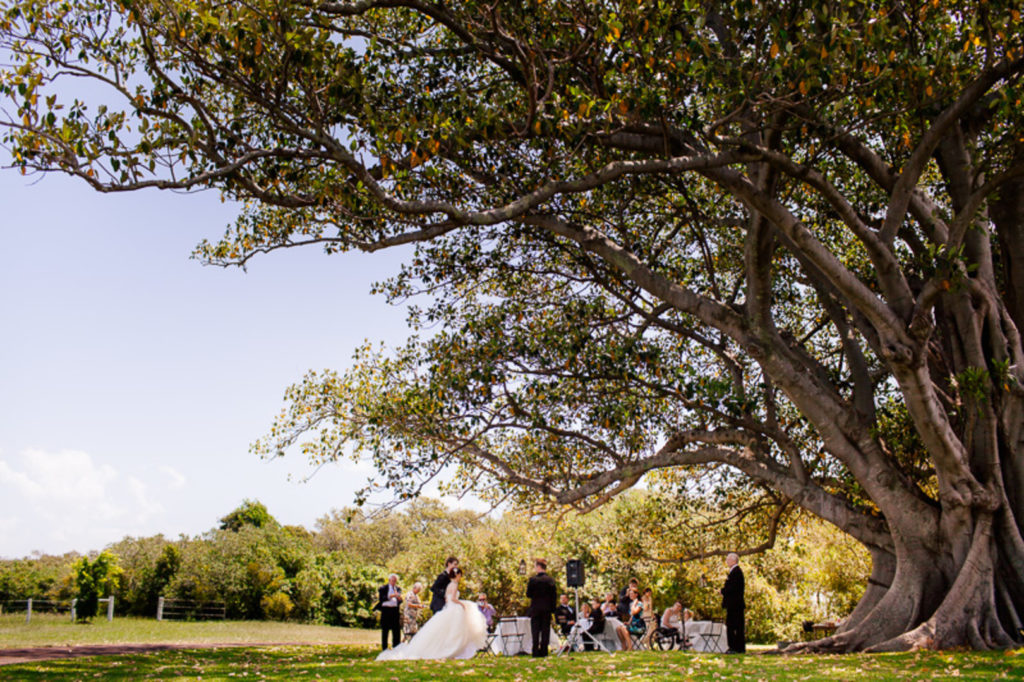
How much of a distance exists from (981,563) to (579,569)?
9382 mm

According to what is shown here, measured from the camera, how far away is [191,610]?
1211 inches

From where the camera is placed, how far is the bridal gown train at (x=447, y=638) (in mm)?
12875

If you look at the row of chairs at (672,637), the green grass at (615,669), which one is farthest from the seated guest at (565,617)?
the green grass at (615,669)

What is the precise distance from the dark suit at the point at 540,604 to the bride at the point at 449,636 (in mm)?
951

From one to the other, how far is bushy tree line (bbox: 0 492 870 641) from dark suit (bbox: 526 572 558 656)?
203 inches

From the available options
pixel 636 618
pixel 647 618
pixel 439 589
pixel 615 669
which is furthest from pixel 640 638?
pixel 615 669

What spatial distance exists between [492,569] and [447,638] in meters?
16.4

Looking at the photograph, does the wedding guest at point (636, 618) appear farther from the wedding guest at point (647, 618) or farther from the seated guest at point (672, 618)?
the seated guest at point (672, 618)

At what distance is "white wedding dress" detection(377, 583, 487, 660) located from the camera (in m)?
12.9

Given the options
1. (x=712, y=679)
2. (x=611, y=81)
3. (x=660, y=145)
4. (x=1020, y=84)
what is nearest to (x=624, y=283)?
(x=660, y=145)

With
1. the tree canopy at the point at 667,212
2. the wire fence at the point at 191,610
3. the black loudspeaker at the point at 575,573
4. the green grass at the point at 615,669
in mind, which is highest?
the tree canopy at the point at 667,212

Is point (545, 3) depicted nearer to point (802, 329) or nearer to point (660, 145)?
point (660, 145)

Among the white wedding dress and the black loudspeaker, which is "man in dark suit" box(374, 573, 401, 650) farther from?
the black loudspeaker

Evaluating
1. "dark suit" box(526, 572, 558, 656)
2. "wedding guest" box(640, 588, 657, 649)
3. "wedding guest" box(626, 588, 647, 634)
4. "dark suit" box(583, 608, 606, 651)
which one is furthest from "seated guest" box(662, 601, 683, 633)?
"dark suit" box(526, 572, 558, 656)
